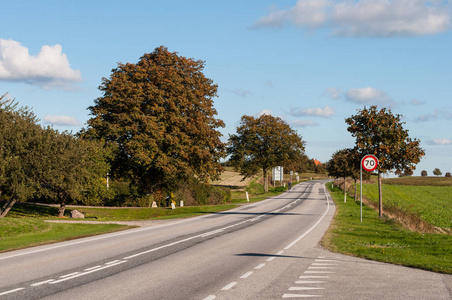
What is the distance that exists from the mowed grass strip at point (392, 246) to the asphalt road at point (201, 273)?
729 millimetres

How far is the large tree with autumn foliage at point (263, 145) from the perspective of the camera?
244 ft

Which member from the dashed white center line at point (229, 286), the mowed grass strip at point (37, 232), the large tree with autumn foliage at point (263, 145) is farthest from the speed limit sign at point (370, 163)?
the large tree with autumn foliage at point (263, 145)

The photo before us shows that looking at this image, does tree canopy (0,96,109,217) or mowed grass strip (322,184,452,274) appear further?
tree canopy (0,96,109,217)

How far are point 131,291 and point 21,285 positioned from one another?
2.22 m

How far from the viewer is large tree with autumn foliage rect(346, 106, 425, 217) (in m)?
25.7

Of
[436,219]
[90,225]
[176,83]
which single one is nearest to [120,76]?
[176,83]

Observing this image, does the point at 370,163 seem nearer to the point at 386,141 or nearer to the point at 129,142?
the point at 386,141

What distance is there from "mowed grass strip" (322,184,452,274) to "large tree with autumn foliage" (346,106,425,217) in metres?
4.94

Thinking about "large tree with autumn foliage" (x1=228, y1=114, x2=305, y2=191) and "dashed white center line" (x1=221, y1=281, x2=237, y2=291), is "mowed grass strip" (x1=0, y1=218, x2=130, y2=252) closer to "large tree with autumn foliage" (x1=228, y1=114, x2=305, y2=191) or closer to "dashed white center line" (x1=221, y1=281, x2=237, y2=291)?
"dashed white center line" (x1=221, y1=281, x2=237, y2=291)

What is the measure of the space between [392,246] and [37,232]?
1367cm

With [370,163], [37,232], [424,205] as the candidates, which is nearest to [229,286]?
[37,232]

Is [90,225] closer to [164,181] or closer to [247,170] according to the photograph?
[164,181]

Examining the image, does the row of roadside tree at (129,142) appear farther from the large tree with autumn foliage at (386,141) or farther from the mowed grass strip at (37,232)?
the large tree with autumn foliage at (386,141)

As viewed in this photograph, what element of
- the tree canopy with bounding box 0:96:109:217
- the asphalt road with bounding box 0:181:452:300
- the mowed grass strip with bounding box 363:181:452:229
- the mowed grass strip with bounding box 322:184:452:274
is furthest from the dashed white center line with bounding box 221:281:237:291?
the mowed grass strip with bounding box 363:181:452:229
